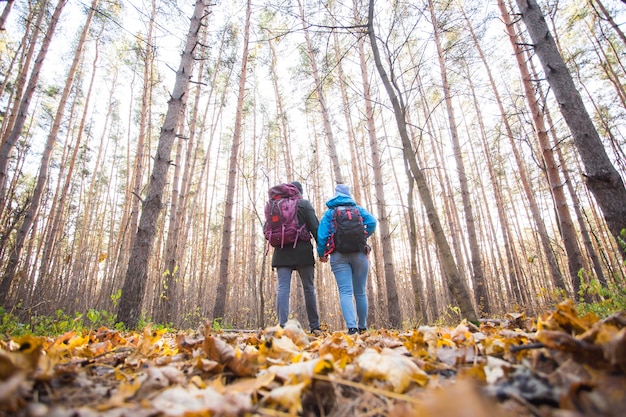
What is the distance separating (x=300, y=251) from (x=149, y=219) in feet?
7.24

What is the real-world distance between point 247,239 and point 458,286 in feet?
63.2

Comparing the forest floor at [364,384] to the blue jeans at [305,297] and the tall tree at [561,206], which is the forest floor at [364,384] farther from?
the tall tree at [561,206]

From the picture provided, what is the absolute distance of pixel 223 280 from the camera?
643 cm

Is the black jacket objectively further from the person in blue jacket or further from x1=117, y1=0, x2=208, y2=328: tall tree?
x1=117, y1=0, x2=208, y2=328: tall tree

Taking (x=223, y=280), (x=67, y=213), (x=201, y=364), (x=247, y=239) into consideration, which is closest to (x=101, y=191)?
(x=67, y=213)

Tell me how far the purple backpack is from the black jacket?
0.06 meters

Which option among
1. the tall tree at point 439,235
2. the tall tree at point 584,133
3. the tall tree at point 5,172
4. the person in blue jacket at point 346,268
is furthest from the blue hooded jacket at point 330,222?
the tall tree at point 5,172

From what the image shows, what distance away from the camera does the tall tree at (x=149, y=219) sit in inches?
150

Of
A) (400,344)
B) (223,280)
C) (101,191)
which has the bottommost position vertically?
(400,344)

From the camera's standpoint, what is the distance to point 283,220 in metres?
3.52

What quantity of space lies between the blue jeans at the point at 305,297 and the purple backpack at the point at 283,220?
0.32 metres

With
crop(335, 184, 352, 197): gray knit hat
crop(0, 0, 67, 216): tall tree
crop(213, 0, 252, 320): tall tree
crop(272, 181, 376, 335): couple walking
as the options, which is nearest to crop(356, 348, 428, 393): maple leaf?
crop(272, 181, 376, 335): couple walking

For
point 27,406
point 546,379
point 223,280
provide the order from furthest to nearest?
point 223,280 < point 546,379 < point 27,406

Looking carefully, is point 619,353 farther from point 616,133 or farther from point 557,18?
point 616,133
